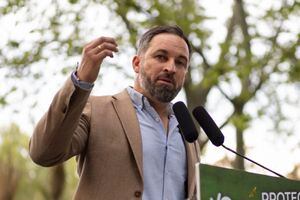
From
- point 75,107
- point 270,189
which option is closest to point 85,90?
point 75,107

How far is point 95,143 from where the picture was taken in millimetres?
2730

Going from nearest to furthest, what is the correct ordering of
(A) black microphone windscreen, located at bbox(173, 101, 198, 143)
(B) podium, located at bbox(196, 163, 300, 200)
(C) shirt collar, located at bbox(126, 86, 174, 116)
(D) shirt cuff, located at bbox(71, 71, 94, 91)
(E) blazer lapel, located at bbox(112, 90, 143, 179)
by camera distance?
(B) podium, located at bbox(196, 163, 300, 200)
(D) shirt cuff, located at bbox(71, 71, 94, 91)
(A) black microphone windscreen, located at bbox(173, 101, 198, 143)
(E) blazer lapel, located at bbox(112, 90, 143, 179)
(C) shirt collar, located at bbox(126, 86, 174, 116)

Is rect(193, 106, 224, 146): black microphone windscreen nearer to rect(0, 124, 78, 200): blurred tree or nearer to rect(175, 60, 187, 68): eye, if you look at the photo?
rect(175, 60, 187, 68): eye

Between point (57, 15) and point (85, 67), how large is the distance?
6.36 metres

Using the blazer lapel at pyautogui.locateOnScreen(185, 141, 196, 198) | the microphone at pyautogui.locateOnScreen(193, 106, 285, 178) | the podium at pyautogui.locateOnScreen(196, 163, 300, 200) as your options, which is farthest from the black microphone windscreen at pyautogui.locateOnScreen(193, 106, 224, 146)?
the blazer lapel at pyautogui.locateOnScreen(185, 141, 196, 198)

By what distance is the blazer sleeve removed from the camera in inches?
95.2

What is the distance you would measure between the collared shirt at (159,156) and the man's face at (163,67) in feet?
0.29

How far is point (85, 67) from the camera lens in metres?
2.40

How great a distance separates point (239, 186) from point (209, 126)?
1.05 feet

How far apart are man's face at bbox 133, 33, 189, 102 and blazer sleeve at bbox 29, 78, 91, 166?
21.4 inches

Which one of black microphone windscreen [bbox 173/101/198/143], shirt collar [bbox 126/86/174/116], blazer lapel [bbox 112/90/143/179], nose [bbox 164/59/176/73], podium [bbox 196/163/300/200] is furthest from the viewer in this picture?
shirt collar [bbox 126/86/174/116]

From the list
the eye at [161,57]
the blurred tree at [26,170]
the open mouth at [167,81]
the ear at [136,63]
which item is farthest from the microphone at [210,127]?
the blurred tree at [26,170]

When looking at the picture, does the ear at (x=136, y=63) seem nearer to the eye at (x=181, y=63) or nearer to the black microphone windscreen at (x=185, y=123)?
the eye at (x=181, y=63)

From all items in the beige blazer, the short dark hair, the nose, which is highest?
the short dark hair
